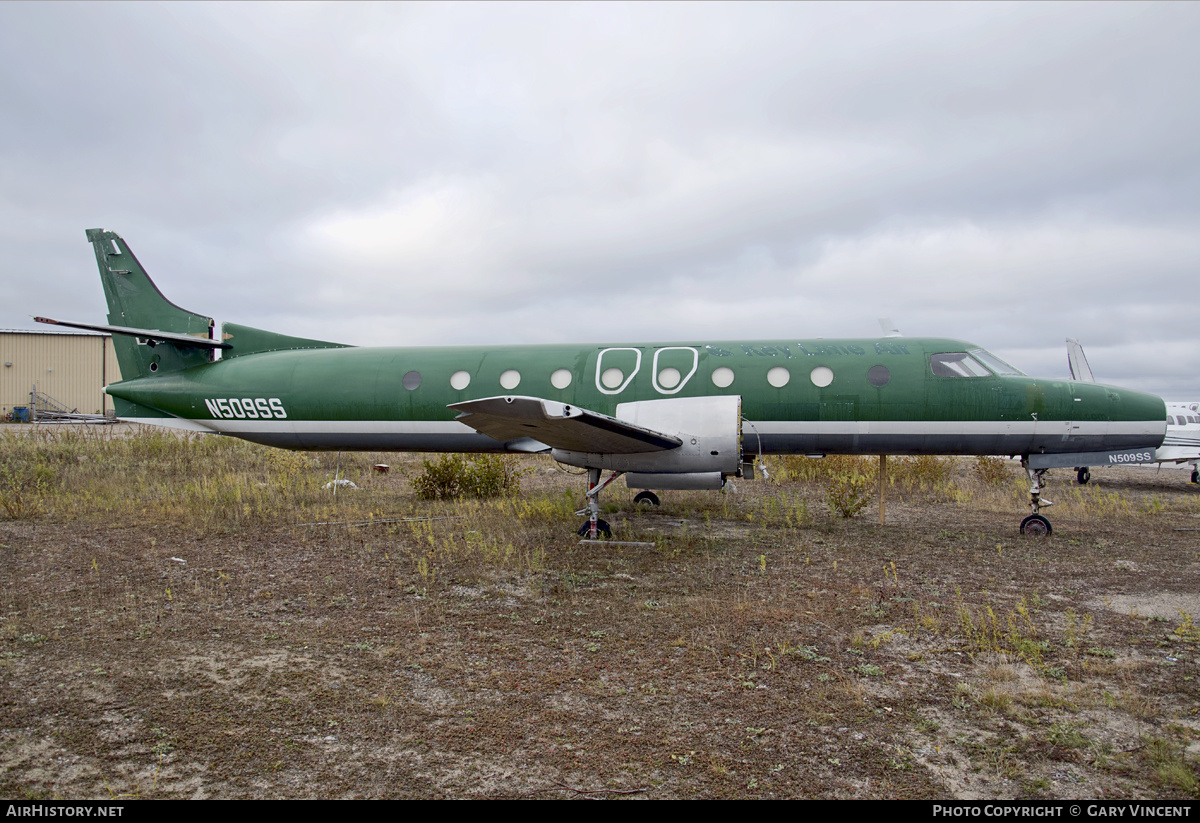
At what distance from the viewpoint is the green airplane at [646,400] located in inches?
349

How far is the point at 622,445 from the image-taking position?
8.62m

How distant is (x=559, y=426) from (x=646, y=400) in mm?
2317

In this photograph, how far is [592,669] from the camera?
4871 millimetres

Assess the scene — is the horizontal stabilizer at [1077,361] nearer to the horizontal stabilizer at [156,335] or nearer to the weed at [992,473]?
the weed at [992,473]

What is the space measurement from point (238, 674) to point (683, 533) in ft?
22.1

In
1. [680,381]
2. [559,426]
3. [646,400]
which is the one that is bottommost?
[559,426]

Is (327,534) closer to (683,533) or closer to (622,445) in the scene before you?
(622,445)

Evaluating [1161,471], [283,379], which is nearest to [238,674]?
[283,379]

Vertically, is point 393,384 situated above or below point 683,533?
above

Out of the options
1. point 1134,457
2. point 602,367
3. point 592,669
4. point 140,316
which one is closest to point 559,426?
point 602,367

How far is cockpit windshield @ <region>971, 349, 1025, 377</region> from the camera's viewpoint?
392 inches

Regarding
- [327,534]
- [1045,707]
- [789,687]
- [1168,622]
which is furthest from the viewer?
[327,534]

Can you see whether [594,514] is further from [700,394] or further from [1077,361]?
[1077,361]

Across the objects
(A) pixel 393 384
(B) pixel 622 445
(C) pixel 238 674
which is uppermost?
(A) pixel 393 384
